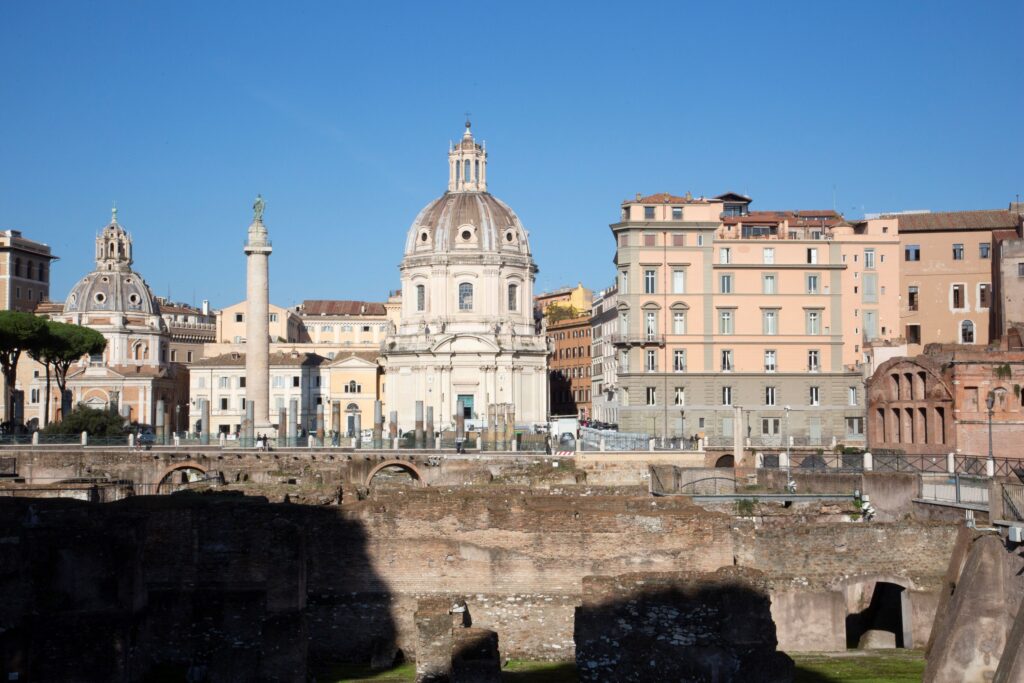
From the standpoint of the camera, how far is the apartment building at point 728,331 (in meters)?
68.2

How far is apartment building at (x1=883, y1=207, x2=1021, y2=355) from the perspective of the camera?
230 ft

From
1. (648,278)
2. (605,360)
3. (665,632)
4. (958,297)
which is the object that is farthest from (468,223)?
(665,632)

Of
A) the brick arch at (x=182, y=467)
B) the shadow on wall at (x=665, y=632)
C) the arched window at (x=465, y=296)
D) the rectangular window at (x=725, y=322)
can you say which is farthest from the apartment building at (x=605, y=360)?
the shadow on wall at (x=665, y=632)

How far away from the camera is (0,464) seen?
54938mm

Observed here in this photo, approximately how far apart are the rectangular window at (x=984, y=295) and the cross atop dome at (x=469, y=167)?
3935cm

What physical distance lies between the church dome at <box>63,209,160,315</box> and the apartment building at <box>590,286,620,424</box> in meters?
43.3

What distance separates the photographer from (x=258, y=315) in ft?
254

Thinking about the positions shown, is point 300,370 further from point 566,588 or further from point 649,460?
point 566,588

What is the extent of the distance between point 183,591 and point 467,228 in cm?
6864

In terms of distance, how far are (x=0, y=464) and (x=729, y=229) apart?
38209 mm

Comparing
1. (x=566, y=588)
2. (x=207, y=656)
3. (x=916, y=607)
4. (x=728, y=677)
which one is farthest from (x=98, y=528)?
(x=916, y=607)

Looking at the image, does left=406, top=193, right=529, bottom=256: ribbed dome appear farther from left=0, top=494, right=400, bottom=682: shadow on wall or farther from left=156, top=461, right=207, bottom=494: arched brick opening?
left=0, top=494, right=400, bottom=682: shadow on wall

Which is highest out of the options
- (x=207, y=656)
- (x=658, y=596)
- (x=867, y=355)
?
(x=867, y=355)

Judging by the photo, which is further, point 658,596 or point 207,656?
point 207,656
